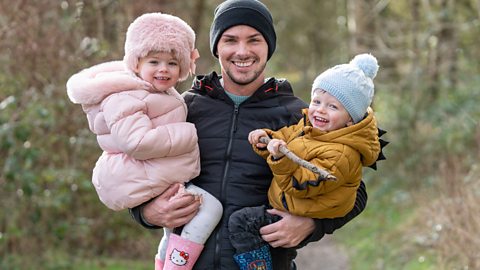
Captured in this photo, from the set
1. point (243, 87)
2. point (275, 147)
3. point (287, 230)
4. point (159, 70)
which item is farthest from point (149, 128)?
point (287, 230)

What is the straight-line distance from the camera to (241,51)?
351 centimetres

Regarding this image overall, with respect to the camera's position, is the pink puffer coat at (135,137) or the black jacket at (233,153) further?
the black jacket at (233,153)

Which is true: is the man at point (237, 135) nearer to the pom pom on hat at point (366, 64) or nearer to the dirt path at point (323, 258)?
the pom pom on hat at point (366, 64)

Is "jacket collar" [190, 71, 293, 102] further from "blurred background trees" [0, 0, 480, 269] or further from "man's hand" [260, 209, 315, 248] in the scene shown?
"blurred background trees" [0, 0, 480, 269]

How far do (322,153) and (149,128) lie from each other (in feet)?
2.62

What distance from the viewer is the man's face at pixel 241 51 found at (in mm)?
3537

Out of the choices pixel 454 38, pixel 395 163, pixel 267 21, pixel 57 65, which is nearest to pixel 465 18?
pixel 454 38

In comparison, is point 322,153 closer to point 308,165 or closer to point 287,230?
point 308,165

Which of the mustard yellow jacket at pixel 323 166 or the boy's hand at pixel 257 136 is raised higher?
the boy's hand at pixel 257 136

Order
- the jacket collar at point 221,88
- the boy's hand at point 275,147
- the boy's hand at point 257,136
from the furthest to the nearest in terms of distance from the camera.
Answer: the jacket collar at point 221,88, the boy's hand at point 257,136, the boy's hand at point 275,147

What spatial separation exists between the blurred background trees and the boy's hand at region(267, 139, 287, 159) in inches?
128

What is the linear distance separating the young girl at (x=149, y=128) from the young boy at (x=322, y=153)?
22 cm

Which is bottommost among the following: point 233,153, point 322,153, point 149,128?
point 233,153

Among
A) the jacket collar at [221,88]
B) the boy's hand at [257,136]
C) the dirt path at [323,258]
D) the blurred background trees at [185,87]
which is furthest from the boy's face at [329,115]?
the dirt path at [323,258]
